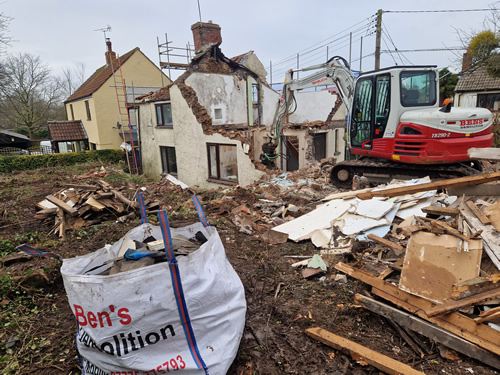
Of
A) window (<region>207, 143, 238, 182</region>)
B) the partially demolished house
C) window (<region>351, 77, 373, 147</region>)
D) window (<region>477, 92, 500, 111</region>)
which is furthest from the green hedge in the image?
window (<region>477, 92, 500, 111</region>)

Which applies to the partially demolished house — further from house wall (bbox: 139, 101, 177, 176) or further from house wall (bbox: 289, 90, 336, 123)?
house wall (bbox: 289, 90, 336, 123)

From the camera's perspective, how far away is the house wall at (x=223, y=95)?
13.7 m

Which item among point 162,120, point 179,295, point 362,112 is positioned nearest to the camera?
point 179,295

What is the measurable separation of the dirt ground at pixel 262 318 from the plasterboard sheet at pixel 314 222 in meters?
0.29

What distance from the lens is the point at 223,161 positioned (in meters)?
13.4

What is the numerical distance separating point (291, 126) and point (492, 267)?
11.8 metres

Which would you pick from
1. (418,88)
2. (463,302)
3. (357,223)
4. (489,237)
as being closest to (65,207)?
(357,223)

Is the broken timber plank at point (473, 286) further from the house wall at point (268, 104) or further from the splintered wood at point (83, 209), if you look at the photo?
the house wall at point (268, 104)

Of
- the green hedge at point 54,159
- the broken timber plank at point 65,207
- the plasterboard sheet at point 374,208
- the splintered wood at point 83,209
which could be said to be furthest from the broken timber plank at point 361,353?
the green hedge at point 54,159

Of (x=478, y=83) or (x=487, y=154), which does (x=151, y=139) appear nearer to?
(x=487, y=154)

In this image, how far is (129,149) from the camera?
20172 millimetres

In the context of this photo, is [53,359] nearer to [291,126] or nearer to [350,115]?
Result: [350,115]

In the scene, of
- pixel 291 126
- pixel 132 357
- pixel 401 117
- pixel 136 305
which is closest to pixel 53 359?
pixel 132 357

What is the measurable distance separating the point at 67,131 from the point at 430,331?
1024 inches
